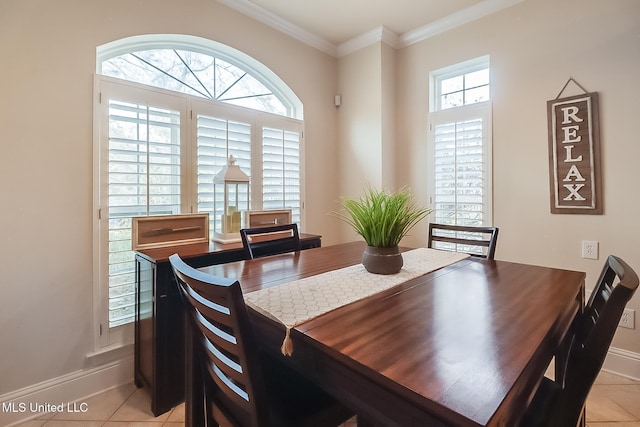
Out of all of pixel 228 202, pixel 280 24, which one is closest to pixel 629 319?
pixel 228 202

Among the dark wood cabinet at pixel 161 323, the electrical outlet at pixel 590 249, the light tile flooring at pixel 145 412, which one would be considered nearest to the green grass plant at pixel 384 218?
the dark wood cabinet at pixel 161 323

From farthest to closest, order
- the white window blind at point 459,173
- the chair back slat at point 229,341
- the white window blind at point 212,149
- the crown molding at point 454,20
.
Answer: the white window blind at point 459,173 → the crown molding at point 454,20 → the white window blind at point 212,149 → the chair back slat at point 229,341

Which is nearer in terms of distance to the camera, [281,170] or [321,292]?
[321,292]

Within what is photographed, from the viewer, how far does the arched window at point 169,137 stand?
6.41 feet

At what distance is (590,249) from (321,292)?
6.99ft

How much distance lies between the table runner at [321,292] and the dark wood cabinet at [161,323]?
33.1 inches

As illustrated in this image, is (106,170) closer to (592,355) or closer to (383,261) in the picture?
(383,261)

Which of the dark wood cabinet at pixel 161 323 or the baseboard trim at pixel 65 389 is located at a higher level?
the dark wood cabinet at pixel 161 323

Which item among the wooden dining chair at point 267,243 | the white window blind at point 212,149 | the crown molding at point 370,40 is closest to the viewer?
the wooden dining chair at point 267,243

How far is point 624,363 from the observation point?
2.09 metres

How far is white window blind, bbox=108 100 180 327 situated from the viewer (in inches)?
77.2

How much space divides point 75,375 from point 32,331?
0.37 metres

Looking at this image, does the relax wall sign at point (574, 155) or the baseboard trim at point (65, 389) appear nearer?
the baseboard trim at point (65, 389)

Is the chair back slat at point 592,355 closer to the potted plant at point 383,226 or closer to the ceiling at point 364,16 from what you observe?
the potted plant at point 383,226
